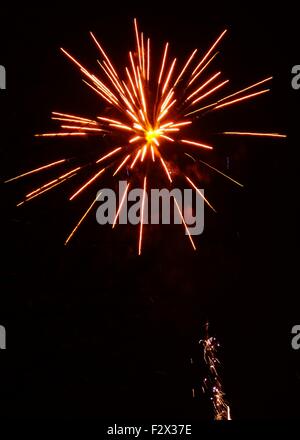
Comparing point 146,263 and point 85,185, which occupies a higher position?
point 85,185

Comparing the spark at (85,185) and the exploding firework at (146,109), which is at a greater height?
the exploding firework at (146,109)

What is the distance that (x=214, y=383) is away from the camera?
3.89 m

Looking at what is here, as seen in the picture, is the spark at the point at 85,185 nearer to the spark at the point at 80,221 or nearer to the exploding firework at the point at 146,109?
the exploding firework at the point at 146,109

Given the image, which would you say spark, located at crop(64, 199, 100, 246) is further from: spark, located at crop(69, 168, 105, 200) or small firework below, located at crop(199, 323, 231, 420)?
small firework below, located at crop(199, 323, 231, 420)

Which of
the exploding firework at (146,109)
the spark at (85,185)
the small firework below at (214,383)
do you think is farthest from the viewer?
the small firework below at (214,383)

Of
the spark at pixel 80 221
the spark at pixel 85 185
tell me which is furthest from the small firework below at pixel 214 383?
the spark at pixel 85 185

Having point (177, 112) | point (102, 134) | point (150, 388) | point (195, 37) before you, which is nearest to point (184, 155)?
point (177, 112)

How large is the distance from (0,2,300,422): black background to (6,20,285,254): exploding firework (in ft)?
0.26

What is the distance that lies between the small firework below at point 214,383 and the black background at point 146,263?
2.2 inches

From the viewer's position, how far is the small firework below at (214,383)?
3.88m

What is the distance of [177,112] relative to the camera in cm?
346

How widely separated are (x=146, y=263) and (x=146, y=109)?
1.04m

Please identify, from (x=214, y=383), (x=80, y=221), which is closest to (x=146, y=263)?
(x=80, y=221)

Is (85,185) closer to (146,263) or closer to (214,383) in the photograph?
(146,263)
